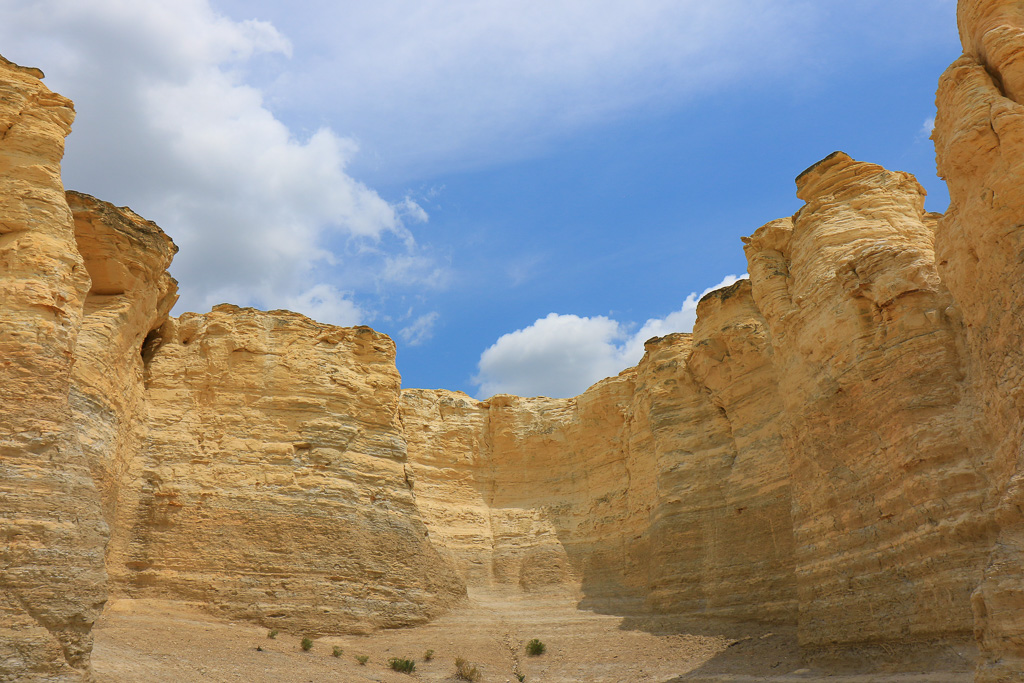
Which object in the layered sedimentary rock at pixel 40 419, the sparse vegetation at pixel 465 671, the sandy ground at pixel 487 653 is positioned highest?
the layered sedimentary rock at pixel 40 419

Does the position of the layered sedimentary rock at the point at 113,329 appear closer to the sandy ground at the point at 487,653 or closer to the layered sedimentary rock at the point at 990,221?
the sandy ground at the point at 487,653

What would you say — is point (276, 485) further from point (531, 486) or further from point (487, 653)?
point (531, 486)

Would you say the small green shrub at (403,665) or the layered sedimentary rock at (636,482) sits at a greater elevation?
the layered sedimentary rock at (636,482)

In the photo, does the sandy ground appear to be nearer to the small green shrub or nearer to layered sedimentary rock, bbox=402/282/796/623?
the small green shrub

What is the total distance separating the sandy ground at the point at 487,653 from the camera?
13.3m

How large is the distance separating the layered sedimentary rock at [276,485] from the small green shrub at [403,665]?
80.6 inches

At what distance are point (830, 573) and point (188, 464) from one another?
630 inches

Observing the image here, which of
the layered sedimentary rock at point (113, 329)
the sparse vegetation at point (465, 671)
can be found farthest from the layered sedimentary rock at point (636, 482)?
the layered sedimentary rock at point (113, 329)

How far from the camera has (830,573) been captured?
48.3 feet

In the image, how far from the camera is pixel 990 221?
37.0 ft

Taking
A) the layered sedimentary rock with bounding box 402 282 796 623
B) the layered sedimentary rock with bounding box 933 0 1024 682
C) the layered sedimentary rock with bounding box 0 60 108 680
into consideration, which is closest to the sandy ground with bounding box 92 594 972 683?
the layered sedimentary rock with bounding box 0 60 108 680

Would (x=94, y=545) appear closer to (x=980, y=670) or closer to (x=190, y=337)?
(x=190, y=337)

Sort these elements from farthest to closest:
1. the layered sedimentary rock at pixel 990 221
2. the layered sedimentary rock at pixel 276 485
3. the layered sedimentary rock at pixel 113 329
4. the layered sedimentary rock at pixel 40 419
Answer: the layered sedimentary rock at pixel 276 485
the layered sedimentary rock at pixel 113 329
the layered sedimentary rock at pixel 40 419
the layered sedimentary rock at pixel 990 221

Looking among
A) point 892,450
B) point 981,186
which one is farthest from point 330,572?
point 981,186
